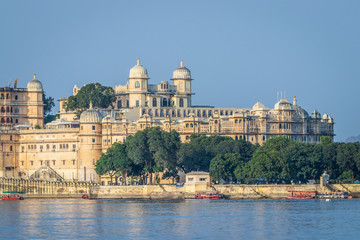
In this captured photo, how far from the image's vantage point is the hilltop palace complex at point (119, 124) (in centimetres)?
17850

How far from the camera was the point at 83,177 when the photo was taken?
581 ft

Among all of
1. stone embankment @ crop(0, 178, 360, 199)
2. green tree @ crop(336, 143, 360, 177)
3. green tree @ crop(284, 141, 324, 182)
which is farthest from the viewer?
green tree @ crop(336, 143, 360, 177)

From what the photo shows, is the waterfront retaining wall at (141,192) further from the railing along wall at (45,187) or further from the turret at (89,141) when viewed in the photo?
the turret at (89,141)

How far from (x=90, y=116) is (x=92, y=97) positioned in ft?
49.7

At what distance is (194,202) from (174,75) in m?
50.4

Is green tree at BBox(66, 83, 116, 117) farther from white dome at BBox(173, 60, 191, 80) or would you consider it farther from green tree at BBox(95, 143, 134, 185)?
green tree at BBox(95, 143, 134, 185)

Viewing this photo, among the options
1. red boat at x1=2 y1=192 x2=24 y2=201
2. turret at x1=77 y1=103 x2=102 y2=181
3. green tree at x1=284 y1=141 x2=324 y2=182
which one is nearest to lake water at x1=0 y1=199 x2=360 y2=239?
green tree at x1=284 y1=141 x2=324 y2=182

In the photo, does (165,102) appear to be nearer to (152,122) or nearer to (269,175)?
(152,122)

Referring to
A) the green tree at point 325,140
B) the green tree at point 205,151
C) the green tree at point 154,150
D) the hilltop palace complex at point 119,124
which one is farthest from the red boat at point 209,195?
the hilltop palace complex at point 119,124

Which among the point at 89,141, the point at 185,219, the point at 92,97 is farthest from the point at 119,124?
the point at 185,219

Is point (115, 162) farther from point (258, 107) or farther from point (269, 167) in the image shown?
point (258, 107)

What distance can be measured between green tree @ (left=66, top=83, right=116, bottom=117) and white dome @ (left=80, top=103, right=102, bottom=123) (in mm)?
12755

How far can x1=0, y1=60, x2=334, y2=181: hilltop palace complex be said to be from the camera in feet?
586

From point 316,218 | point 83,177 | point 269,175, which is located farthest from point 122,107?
point 316,218
